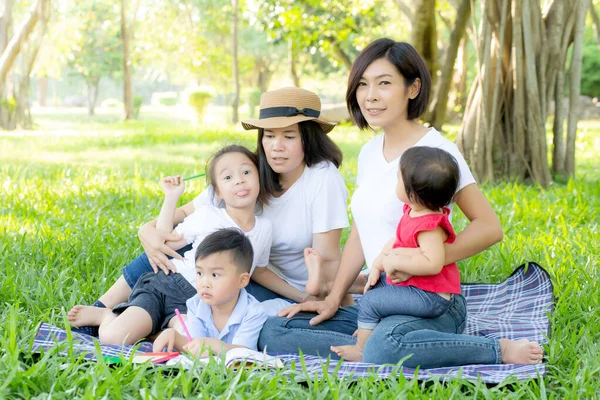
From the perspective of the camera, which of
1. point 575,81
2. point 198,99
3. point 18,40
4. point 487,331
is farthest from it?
point 198,99

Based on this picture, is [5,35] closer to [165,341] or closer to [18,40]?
[18,40]

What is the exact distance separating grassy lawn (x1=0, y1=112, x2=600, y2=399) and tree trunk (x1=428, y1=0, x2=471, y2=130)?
2738 mm

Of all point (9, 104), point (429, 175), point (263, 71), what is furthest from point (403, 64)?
point (263, 71)

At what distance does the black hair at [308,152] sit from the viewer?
3256 millimetres

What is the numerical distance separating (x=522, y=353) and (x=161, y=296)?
1.55 metres

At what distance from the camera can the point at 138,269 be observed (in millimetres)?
3363

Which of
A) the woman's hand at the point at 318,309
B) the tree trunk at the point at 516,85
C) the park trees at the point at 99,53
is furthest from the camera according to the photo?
the park trees at the point at 99,53

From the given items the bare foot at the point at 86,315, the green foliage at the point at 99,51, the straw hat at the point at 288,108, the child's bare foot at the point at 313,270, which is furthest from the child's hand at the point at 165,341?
the green foliage at the point at 99,51

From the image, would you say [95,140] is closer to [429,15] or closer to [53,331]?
[429,15]

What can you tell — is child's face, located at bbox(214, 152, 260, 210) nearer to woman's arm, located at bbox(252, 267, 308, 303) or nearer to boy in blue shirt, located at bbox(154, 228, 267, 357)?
boy in blue shirt, located at bbox(154, 228, 267, 357)

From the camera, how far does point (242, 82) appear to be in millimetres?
42281

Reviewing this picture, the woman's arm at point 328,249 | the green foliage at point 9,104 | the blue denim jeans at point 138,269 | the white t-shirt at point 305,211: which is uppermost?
the green foliage at point 9,104

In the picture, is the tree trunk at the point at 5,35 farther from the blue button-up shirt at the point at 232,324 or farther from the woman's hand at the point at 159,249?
the blue button-up shirt at the point at 232,324

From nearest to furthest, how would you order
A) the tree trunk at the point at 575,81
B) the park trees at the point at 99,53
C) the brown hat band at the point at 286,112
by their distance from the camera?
the brown hat band at the point at 286,112
the tree trunk at the point at 575,81
the park trees at the point at 99,53
